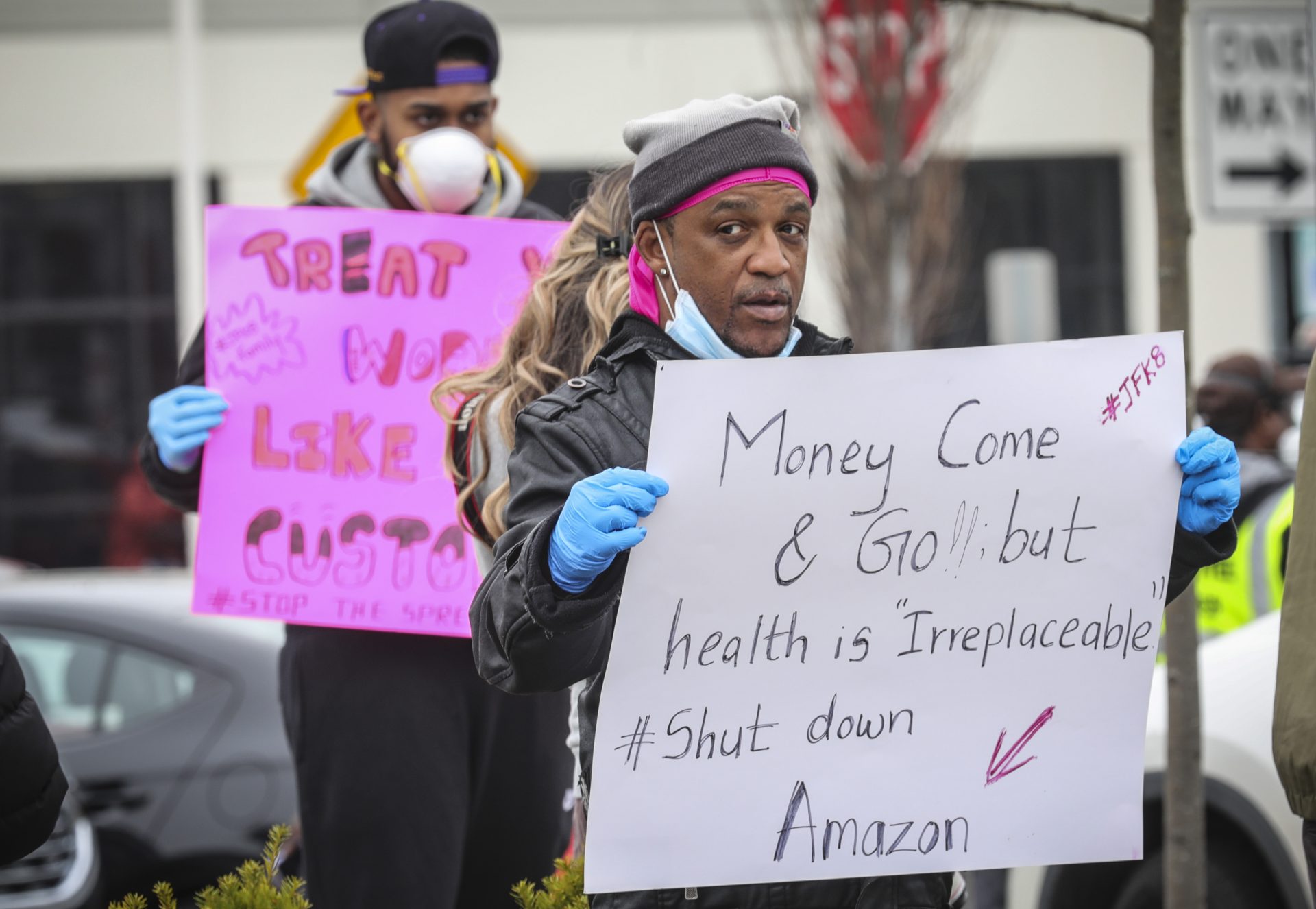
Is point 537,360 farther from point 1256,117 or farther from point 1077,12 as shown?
point 1256,117

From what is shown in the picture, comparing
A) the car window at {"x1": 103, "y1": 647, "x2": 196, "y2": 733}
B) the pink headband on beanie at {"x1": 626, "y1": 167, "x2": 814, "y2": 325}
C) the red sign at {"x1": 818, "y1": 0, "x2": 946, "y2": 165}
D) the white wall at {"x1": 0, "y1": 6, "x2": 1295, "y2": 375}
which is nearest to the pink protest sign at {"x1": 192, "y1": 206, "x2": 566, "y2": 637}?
the pink headband on beanie at {"x1": 626, "y1": 167, "x2": 814, "y2": 325}

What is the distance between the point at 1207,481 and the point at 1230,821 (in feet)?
8.02

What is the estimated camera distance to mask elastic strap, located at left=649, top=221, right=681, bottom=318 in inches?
90.7

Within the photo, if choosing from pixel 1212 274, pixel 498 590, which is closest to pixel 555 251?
pixel 498 590

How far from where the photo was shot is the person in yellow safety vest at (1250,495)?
5.07 metres

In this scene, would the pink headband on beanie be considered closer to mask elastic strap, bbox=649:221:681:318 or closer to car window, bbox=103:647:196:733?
mask elastic strap, bbox=649:221:681:318

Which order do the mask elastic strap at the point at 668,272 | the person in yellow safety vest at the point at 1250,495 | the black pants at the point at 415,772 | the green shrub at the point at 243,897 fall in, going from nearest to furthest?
the mask elastic strap at the point at 668,272, the green shrub at the point at 243,897, the black pants at the point at 415,772, the person in yellow safety vest at the point at 1250,495

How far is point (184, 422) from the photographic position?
3322mm

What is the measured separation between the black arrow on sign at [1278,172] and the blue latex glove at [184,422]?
351 centimetres

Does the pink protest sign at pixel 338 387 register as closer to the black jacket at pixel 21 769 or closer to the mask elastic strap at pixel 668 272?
the black jacket at pixel 21 769

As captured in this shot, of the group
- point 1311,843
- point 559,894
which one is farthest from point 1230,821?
point 559,894

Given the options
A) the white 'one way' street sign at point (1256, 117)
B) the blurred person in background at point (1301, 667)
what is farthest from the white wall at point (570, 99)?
the blurred person in background at point (1301, 667)

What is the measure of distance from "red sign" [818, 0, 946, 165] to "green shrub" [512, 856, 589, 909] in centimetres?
891

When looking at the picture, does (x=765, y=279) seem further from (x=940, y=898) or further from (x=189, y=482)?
(x=189, y=482)
